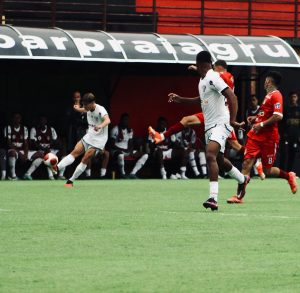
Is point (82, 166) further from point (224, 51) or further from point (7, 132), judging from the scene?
point (224, 51)

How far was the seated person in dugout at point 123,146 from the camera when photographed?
2925cm

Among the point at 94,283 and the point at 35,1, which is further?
the point at 35,1

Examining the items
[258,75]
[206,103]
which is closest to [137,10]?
[258,75]

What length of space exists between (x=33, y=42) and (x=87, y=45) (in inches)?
55.3

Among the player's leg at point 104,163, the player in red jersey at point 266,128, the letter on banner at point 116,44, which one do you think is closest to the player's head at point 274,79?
the player in red jersey at point 266,128

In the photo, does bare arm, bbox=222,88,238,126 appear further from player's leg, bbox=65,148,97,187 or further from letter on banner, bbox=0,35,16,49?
letter on banner, bbox=0,35,16,49

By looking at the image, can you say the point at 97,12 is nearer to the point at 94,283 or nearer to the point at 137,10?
the point at 137,10

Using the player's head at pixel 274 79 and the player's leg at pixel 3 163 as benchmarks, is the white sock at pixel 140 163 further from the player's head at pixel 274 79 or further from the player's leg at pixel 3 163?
the player's head at pixel 274 79

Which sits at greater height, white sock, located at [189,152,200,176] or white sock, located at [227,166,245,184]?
white sock, located at [227,166,245,184]

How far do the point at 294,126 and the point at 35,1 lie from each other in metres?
7.51

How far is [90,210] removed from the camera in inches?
589

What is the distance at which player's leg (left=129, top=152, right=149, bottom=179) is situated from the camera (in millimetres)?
29438

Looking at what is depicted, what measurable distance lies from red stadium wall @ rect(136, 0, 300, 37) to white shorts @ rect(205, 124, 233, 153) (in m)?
16.5

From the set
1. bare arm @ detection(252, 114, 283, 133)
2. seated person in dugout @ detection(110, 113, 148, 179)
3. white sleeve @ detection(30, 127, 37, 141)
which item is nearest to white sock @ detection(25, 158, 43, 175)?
white sleeve @ detection(30, 127, 37, 141)
